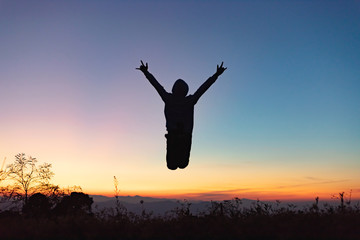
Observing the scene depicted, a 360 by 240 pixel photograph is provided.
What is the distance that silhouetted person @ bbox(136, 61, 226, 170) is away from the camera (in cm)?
1134

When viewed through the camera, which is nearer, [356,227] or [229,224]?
[356,227]

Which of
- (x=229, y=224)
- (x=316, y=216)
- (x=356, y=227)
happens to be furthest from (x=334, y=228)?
(x=229, y=224)

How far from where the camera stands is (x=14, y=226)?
721cm

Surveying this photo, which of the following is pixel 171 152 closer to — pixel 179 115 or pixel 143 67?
pixel 179 115

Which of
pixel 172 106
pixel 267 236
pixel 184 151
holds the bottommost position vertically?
pixel 267 236

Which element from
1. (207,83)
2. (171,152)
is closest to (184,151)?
(171,152)

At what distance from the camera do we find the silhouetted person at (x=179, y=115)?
37.2ft

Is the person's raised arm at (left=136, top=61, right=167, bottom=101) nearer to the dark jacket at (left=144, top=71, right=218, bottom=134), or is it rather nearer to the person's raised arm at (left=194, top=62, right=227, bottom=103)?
the dark jacket at (left=144, top=71, right=218, bottom=134)

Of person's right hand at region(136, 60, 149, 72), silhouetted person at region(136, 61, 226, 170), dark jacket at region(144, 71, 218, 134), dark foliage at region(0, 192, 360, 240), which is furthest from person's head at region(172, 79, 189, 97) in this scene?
dark foliage at region(0, 192, 360, 240)

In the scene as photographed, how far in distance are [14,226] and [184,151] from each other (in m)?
5.78

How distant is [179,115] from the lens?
11500 millimetres

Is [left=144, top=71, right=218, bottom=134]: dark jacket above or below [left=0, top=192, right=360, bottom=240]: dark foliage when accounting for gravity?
above

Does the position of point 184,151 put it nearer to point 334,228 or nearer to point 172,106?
point 172,106

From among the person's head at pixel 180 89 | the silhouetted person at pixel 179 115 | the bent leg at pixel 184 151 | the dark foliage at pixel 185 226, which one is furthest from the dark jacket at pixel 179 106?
the dark foliage at pixel 185 226
